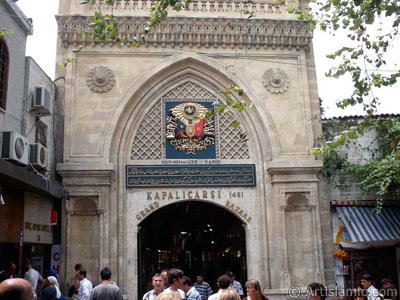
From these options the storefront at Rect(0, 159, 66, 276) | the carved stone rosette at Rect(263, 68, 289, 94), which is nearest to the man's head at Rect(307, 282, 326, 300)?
the storefront at Rect(0, 159, 66, 276)

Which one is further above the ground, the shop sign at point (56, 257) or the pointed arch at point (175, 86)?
the pointed arch at point (175, 86)

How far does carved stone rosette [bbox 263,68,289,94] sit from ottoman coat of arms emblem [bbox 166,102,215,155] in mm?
1713

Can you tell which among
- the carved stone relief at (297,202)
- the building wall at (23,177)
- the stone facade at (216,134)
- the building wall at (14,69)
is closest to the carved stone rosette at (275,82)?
the stone facade at (216,134)

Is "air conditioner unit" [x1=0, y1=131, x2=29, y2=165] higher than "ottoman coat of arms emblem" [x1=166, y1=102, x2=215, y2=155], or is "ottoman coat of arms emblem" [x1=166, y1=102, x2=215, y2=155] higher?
"ottoman coat of arms emblem" [x1=166, y1=102, x2=215, y2=155]

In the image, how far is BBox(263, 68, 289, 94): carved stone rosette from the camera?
12.5m

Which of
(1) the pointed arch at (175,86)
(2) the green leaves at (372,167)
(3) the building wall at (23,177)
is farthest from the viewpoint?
(1) the pointed arch at (175,86)

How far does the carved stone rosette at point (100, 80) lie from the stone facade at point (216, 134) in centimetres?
2

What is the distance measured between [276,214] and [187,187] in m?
2.24

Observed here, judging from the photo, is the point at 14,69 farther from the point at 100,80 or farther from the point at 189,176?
the point at 189,176

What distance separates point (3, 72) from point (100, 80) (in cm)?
330

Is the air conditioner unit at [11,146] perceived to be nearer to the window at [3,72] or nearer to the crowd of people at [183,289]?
the window at [3,72]

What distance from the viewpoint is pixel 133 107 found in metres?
12.2

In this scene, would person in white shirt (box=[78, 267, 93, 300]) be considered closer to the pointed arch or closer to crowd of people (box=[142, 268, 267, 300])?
crowd of people (box=[142, 268, 267, 300])

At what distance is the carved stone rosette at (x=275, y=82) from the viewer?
12523 millimetres
